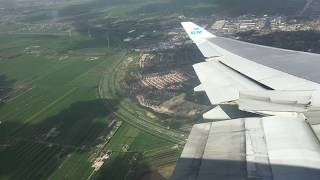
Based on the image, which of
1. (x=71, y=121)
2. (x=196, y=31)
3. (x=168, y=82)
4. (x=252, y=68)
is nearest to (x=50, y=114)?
(x=71, y=121)

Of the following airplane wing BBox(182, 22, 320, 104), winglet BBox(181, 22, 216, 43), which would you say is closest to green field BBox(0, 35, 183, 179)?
winglet BBox(181, 22, 216, 43)

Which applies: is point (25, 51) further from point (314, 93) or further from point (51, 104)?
point (314, 93)

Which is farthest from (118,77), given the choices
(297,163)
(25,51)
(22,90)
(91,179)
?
(297,163)

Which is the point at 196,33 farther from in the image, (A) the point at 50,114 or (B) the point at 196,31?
(A) the point at 50,114

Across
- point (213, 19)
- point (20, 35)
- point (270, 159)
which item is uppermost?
point (270, 159)

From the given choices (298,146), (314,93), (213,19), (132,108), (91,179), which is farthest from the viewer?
(213,19)

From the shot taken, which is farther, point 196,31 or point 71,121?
point 71,121

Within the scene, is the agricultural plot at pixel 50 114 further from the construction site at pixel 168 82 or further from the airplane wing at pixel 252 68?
the airplane wing at pixel 252 68
